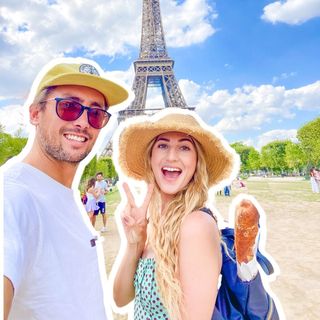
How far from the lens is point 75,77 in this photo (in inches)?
70.2

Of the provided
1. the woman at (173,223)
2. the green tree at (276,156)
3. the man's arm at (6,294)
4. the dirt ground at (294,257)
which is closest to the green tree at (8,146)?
the dirt ground at (294,257)

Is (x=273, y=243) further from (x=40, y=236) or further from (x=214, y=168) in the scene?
(x=40, y=236)

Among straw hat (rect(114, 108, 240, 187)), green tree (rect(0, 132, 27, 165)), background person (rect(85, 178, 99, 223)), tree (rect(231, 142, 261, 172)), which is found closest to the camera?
straw hat (rect(114, 108, 240, 187))

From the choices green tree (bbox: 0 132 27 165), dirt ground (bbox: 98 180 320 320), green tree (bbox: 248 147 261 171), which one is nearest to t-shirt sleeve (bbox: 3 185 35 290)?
dirt ground (bbox: 98 180 320 320)

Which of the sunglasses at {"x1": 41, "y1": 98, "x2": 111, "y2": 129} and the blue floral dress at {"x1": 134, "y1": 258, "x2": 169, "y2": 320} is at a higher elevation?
the sunglasses at {"x1": 41, "y1": 98, "x2": 111, "y2": 129}

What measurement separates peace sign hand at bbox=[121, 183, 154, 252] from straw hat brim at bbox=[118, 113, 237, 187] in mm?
343

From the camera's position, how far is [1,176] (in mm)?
1424

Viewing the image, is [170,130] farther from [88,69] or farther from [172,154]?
[88,69]

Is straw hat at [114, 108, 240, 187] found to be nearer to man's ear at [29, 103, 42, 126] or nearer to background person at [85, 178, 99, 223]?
man's ear at [29, 103, 42, 126]

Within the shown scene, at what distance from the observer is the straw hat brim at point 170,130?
6.60ft

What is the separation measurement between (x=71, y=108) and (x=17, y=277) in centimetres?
88

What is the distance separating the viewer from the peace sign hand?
6.66ft

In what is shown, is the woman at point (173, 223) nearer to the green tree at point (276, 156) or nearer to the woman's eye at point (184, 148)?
the woman's eye at point (184, 148)

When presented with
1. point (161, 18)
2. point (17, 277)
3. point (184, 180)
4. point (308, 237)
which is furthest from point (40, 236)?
point (161, 18)
